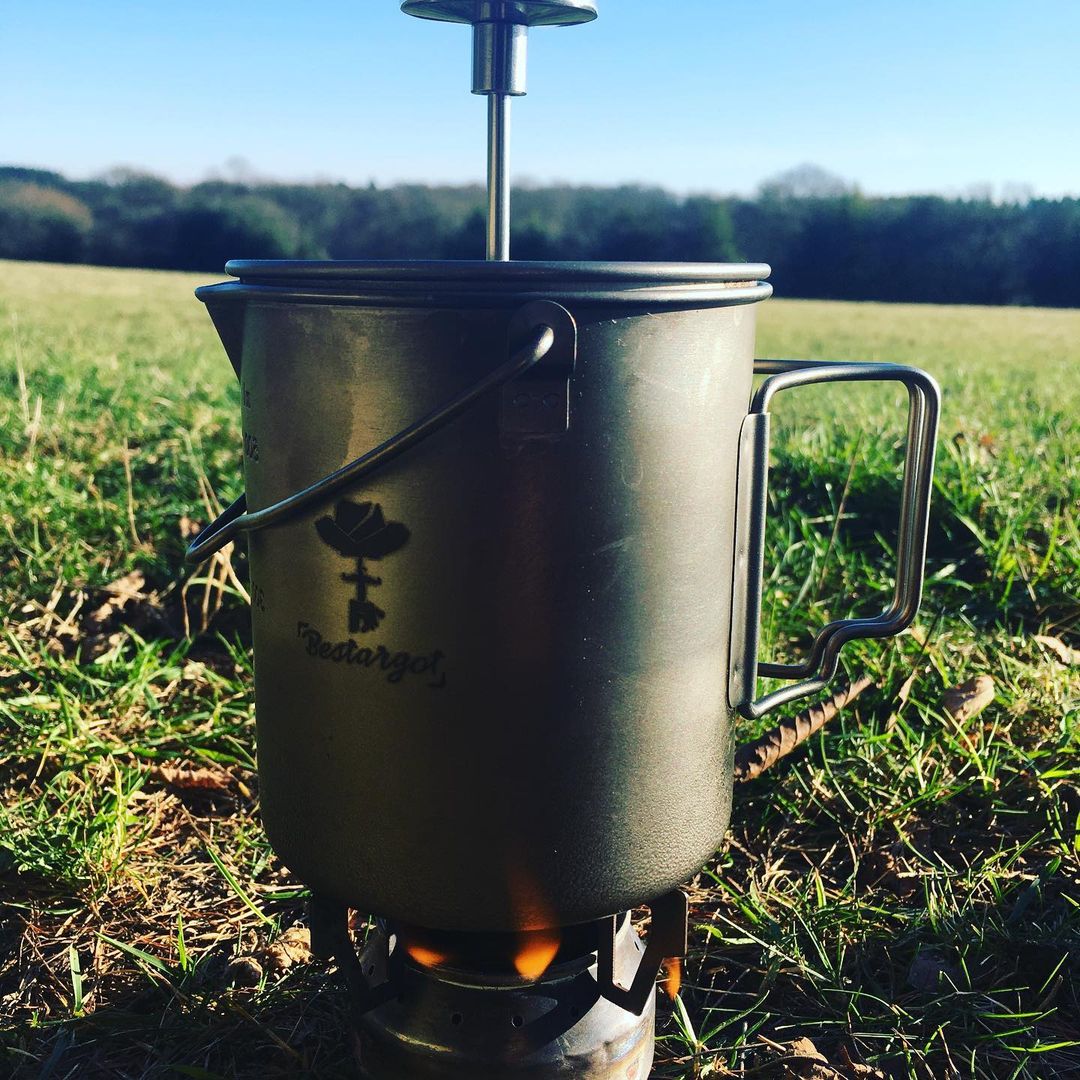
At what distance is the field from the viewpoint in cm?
189

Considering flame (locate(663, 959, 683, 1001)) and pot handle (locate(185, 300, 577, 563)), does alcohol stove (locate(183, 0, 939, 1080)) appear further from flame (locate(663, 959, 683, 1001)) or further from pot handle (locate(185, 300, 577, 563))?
flame (locate(663, 959, 683, 1001))

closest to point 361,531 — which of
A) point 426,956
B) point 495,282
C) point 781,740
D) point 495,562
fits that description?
point 495,562

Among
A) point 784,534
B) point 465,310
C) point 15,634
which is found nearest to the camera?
point 465,310

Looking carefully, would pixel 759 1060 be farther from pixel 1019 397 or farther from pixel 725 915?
→ pixel 1019 397

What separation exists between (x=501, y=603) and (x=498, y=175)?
74 cm

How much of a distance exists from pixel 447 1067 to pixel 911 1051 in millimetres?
751

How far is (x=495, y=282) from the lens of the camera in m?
1.32

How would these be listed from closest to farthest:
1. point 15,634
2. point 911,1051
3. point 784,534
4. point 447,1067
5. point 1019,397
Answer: point 447,1067
point 911,1051
point 15,634
point 784,534
point 1019,397

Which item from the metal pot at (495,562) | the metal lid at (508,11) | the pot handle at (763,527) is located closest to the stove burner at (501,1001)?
the metal pot at (495,562)

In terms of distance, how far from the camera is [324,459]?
1.44 metres

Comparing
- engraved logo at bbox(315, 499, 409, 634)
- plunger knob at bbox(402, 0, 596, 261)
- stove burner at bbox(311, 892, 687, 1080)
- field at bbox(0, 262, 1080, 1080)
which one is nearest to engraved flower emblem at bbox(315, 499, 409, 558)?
engraved logo at bbox(315, 499, 409, 634)

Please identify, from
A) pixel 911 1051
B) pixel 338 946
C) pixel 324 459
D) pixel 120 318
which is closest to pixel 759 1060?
pixel 911 1051

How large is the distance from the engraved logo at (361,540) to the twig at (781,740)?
1.25 m

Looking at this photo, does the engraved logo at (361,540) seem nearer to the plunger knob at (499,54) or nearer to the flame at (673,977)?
the plunger knob at (499,54)
